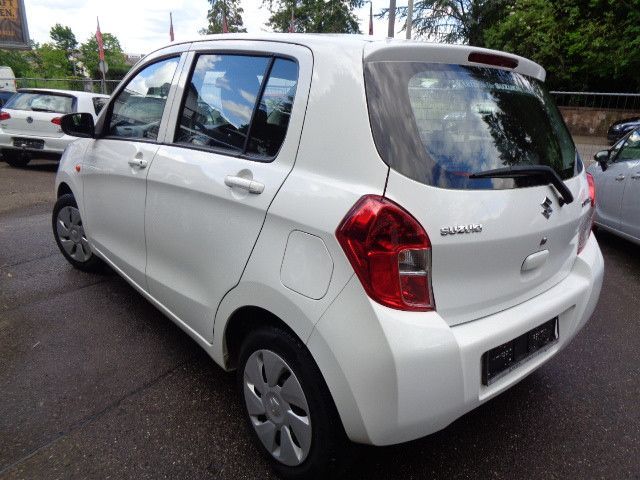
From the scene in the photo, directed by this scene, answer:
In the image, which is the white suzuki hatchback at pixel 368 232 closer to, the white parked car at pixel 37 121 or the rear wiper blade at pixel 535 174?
the rear wiper blade at pixel 535 174

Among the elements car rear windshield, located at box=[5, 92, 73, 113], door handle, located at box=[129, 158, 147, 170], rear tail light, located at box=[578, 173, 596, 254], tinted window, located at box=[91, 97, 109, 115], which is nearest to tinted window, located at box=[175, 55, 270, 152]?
door handle, located at box=[129, 158, 147, 170]

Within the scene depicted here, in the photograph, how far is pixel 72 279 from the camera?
3973 mm

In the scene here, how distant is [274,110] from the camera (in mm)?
1978

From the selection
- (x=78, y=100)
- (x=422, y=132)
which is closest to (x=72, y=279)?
(x=422, y=132)

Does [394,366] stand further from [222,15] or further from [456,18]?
[222,15]

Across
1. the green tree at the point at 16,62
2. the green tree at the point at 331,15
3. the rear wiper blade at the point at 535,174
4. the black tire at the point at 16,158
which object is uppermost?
the green tree at the point at 331,15

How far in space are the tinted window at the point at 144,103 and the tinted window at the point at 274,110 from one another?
871 mm

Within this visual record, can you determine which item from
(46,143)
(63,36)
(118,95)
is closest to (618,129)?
(46,143)

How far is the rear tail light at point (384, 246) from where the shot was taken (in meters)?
1.53

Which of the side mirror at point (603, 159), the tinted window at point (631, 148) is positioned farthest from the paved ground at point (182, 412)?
the side mirror at point (603, 159)

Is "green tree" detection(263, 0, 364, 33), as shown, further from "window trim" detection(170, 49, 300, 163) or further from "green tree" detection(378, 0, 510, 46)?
"window trim" detection(170, 49, 300, 163)

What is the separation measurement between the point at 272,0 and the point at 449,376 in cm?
4437

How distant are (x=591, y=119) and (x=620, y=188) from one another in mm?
13362

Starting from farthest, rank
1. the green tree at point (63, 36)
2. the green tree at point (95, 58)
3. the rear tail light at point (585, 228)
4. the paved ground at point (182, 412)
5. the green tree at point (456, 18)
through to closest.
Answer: the green tree at point (63, 36)
the green tree at point (95, 58)
the green tree at point (456, 18)
the rear tail light at point (585, 228)
the paved ground at point (182, 412)
